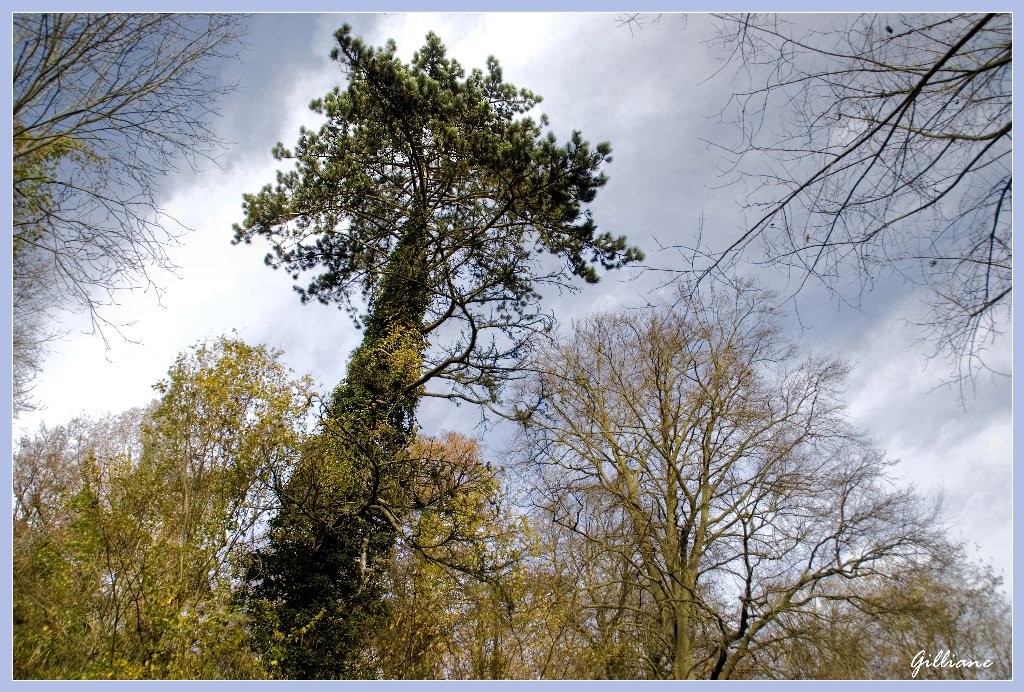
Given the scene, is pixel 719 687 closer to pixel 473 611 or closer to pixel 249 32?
pixel 473 611

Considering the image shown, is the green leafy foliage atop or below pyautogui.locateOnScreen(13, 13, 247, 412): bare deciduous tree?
below

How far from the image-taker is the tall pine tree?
20.2ft

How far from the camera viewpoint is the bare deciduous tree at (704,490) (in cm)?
700

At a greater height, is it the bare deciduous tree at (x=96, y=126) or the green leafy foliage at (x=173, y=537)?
the bare deciduous tree at (x=96, y=126)

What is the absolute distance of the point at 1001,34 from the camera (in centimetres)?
245

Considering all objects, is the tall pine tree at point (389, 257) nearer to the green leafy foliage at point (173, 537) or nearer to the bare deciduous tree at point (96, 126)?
the green leafy foliage at point (173, 537)

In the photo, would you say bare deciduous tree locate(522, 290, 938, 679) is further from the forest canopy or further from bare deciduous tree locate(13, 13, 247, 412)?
bare deciduous tree locate(13, 13, 247, 412)

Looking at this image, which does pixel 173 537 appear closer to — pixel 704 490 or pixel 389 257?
pixel 389 257

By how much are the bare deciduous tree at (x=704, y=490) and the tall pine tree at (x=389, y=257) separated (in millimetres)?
1611

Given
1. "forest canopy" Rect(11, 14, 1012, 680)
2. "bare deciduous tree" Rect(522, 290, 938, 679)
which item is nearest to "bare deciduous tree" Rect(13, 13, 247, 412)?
"forest canopy" Rect(11, 14, 1012, 680)

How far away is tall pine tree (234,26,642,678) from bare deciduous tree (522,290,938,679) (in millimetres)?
1611

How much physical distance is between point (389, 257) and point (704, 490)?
5.04 m

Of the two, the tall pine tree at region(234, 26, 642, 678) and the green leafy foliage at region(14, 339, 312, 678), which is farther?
the tall pine tree at region(234, 26, 642, 678)

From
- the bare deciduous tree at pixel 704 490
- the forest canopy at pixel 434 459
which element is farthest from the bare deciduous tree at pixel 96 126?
the bare deciduous tree at pixel 704 490
